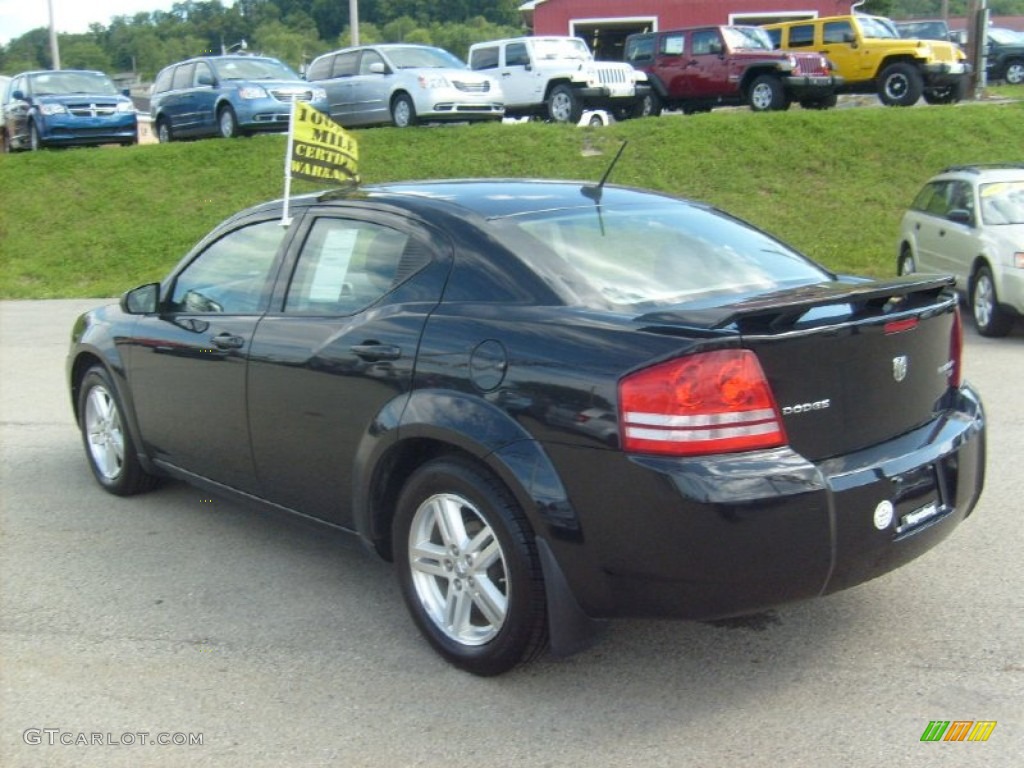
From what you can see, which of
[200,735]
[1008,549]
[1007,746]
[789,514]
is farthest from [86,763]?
[1008,549]

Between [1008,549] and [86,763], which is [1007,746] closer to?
[1008,549]

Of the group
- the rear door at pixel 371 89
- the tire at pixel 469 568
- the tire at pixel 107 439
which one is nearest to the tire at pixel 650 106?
the rear door at pixel 371 89

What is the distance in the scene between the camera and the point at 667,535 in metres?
3.39

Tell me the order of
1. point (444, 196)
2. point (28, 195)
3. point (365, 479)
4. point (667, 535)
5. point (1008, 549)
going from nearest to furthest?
point (667, 535)
point (365, 479)
point (444, 196)
point (1008, 549)
point (28, 195)

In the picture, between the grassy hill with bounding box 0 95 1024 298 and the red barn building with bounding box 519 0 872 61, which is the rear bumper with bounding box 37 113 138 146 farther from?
the red barn building with bounding box 519 0 872 61

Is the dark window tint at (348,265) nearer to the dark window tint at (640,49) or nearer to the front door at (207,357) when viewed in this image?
the front door at (207,357)

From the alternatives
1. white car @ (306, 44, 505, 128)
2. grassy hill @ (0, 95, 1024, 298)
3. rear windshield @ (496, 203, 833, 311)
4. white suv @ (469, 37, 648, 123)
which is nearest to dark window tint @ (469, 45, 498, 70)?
white suv @ (469, 37, 648, 123)

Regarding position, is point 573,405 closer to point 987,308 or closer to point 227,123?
point 987,308

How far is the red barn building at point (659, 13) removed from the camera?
42.6m

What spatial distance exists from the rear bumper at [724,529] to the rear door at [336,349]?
93cm

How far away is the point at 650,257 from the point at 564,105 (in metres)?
19.5

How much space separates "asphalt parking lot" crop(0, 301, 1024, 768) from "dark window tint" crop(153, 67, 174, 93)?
19399mm

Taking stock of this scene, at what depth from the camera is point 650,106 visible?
79.5 feet

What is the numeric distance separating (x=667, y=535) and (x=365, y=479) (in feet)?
4.34
